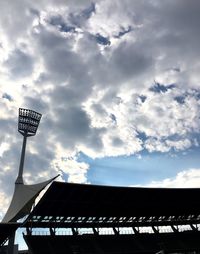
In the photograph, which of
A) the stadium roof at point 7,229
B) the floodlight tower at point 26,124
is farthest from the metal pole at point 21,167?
the stadium roof at point 7,229

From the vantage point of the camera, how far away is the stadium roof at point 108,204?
1922 inches

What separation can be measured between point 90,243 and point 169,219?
17865mm

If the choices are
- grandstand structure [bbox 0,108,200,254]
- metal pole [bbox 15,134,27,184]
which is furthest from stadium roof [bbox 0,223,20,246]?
metal pole [bbox 15,134,27,184]

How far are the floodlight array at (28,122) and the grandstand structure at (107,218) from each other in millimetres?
9085

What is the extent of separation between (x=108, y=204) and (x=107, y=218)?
8.75 meters

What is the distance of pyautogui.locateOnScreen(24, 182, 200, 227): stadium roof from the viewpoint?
48.8 m

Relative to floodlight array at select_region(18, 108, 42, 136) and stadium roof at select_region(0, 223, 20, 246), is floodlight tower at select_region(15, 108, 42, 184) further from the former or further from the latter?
stadium roof at select_region(0, 223, 20, 246)

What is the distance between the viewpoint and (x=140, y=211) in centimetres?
5997

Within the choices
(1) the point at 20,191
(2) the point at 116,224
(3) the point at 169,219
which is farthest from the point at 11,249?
(3) the point at 169,219

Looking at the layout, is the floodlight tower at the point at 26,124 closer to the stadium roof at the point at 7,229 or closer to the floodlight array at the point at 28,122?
the floodlight array at the point at 28,122

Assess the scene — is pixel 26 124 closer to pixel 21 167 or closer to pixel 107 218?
pixel 21 167

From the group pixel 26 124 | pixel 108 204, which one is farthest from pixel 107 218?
pixel 26 124

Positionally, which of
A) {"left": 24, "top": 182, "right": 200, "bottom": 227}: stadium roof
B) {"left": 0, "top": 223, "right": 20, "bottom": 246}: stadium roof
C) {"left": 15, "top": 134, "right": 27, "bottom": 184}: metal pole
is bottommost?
{"left": 0, "top": 223, "right": 20, "bottom": 246}: stadium roof

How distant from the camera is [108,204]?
54094mm
